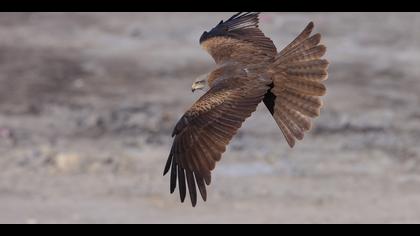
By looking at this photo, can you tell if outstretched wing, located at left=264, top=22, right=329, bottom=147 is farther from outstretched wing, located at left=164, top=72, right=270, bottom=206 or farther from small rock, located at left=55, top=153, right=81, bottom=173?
small rock, located at left=55, top=153, right=81, bottom=173

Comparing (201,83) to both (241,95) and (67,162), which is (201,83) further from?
(67,162)

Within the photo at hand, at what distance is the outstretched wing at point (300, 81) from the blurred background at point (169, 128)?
9.47 ft

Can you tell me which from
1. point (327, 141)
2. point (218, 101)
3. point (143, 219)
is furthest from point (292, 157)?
point (218, 101)

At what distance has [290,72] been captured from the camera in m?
10.2

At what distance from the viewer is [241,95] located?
32.1 ft

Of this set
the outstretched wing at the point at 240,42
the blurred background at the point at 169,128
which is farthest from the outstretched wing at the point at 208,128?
the blurred background at the point at 169,128

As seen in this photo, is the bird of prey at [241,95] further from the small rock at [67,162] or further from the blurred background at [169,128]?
the small rock at [67,162]

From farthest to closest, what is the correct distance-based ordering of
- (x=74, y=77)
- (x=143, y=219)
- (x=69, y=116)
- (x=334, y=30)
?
1. (x=334, y=30)
2. (x=74, y=77)
3. (x=69, y=116)
4. (x=143, y=219)

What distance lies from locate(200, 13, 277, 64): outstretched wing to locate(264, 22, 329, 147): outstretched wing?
0.27m

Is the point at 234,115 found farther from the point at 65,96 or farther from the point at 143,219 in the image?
the point at 65,96

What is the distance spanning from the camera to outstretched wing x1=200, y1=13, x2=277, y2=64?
10.6 m

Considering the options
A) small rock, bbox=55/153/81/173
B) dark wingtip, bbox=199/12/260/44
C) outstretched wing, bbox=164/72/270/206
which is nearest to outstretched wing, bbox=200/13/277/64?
dark wingtip, bbox=199/12/260/44

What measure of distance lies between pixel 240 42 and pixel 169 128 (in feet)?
13.8

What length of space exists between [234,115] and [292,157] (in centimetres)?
478
